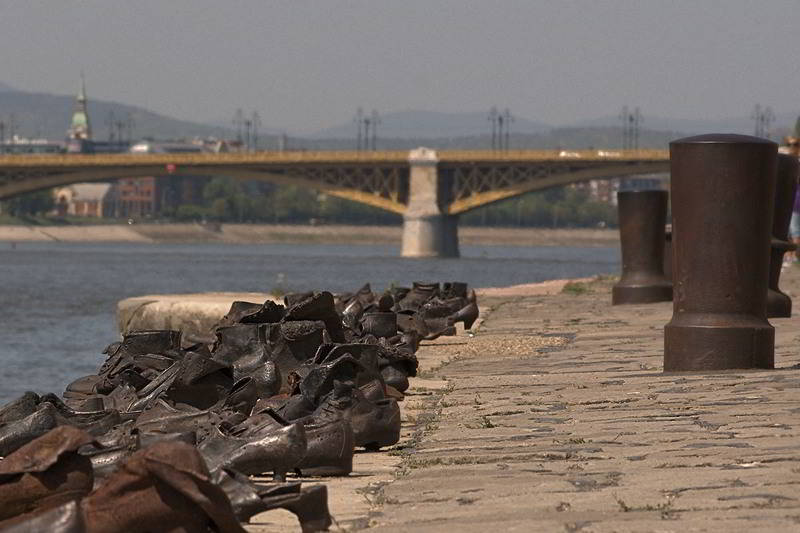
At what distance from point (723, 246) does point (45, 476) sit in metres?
6.20

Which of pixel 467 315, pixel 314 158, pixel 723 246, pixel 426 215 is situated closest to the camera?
pixel 723 246

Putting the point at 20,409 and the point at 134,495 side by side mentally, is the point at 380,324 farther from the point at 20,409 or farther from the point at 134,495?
the point at 134,495

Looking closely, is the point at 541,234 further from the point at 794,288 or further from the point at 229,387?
the point at 229,387

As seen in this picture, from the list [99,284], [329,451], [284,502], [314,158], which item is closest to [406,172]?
[314,158]

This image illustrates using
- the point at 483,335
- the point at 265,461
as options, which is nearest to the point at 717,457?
the point at 265,461

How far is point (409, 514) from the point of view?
591 cm

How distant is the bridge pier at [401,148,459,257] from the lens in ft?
325

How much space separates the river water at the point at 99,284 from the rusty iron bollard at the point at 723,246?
8.79 meters

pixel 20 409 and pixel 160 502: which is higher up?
pixel 160 502

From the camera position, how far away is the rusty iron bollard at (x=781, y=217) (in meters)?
16.0

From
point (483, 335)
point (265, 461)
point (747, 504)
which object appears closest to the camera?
point (747, 504)

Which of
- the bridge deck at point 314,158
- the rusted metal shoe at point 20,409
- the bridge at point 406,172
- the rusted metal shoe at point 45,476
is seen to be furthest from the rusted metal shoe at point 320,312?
the bridge at point 406,172

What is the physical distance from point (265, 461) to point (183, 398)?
266 cm

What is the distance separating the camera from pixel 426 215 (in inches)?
3920
